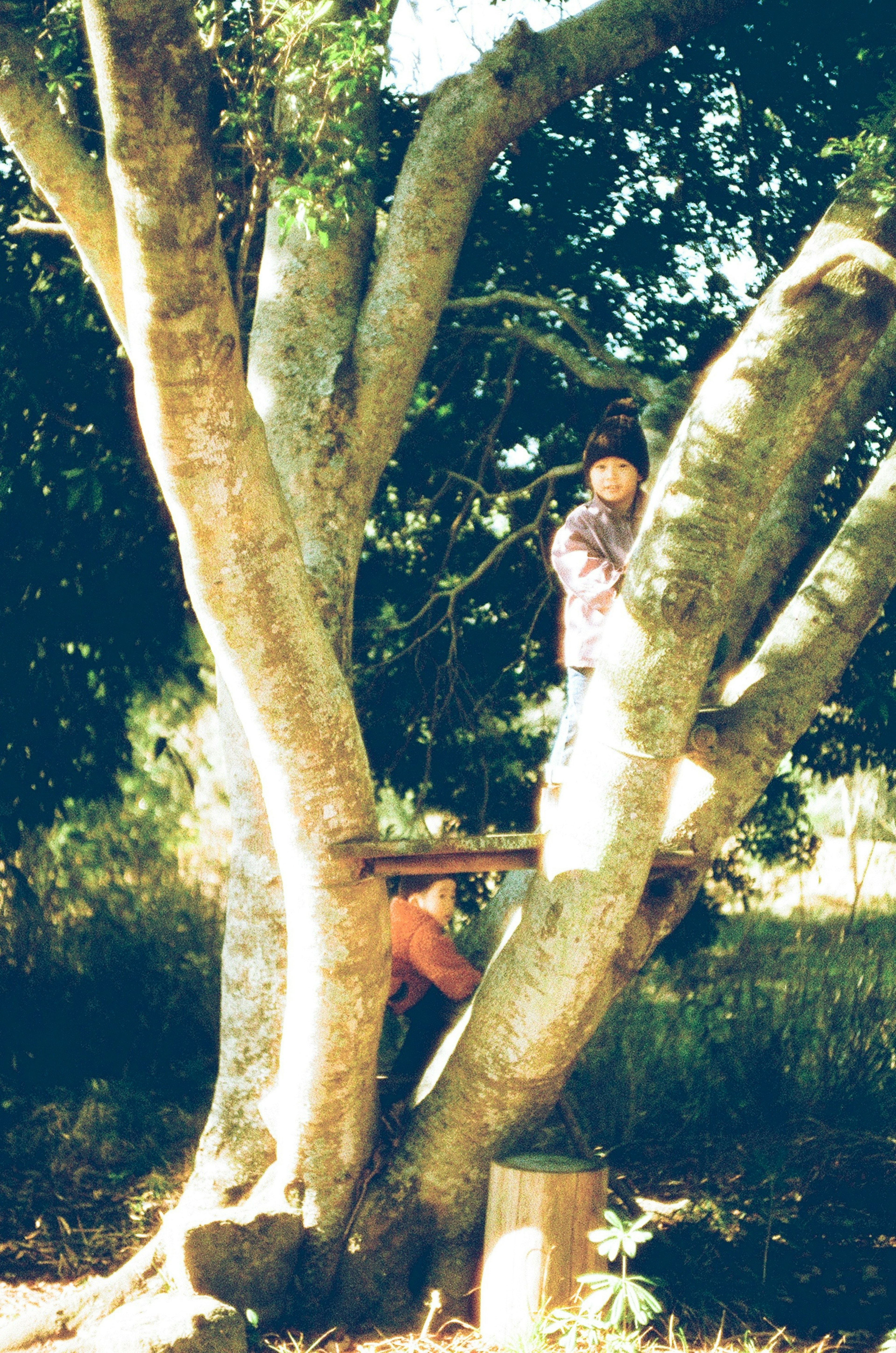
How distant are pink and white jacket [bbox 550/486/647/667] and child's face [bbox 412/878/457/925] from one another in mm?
1007

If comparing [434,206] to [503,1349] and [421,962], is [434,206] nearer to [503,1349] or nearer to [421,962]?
[421,962]

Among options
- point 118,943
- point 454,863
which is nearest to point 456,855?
point 454,863

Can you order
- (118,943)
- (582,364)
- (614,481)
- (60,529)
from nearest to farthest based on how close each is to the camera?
(614,481), (582,364), (60,529), (118,943)

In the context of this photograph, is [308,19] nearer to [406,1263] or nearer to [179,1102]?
[406,1263]

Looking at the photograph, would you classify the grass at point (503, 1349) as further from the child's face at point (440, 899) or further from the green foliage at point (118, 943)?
the green foliage at point (118, 943)

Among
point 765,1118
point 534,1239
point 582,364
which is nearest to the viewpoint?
point 534,1239

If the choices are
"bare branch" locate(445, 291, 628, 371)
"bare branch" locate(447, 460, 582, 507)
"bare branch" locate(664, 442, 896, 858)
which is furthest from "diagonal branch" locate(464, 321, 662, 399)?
"bare branch" locate(664, 442, 896, 858)

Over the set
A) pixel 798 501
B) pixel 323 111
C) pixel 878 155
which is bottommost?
pixel 798 501

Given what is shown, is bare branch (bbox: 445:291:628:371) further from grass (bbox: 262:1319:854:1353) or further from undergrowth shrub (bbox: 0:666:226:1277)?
grass (bbox: 262:1319:854:1353)

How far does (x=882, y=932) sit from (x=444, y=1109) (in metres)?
4.91

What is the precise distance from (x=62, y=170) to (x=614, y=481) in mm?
2205

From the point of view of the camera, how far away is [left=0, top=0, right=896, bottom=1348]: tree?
3.25m

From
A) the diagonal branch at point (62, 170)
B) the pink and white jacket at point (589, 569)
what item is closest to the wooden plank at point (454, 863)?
the pink and white jacket at point (589, 569)

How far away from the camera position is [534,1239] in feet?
12.5
